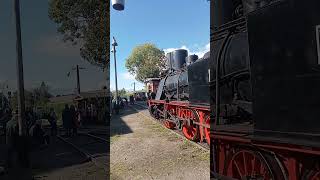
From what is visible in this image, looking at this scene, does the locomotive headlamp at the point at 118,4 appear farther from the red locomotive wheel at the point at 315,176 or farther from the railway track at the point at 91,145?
the red locomotive wheel at the point at 315,176

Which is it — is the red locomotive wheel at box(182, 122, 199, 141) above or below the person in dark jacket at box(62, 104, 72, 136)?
below

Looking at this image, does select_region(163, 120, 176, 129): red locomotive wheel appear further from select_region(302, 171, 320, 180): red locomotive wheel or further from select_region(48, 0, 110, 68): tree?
select_region(48, 0, 110, 68): tree

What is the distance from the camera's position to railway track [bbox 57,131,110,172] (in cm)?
220

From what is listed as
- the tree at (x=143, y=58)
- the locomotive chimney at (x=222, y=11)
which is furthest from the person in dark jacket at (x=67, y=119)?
the tree at (x=143, y=58)

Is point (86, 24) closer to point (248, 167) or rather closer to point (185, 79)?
point (248, 167)

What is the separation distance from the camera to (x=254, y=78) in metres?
2.79

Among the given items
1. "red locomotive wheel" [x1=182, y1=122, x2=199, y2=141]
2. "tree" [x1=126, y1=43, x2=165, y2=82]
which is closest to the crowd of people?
"tree" [x1=126, y1=43, x2=165, y2=82]

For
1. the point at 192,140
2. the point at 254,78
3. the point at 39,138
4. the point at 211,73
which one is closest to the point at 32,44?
the point at 39,138

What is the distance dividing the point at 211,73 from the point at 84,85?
2.35 m

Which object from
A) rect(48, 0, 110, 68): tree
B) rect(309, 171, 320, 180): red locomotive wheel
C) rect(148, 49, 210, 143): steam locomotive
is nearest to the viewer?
rect(48, 0, 110, 68): tree

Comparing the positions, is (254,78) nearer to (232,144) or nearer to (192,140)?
(232,144)

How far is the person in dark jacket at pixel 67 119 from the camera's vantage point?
2.13 metres

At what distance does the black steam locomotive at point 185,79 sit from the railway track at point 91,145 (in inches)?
209

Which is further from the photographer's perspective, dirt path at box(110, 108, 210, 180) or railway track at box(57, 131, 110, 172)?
dirt path at box(110, 108, 210, 180)
